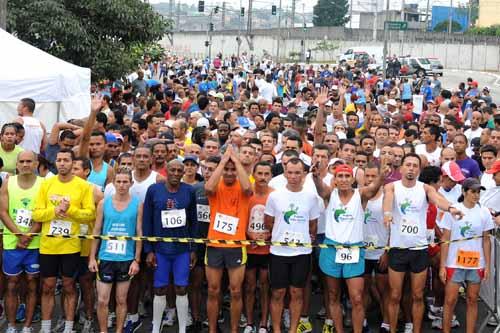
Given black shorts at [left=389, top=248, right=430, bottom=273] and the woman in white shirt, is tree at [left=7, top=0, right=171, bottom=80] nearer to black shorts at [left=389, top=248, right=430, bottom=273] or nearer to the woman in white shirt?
black shorts at [left=389, top=248, right=430, bottom=273]

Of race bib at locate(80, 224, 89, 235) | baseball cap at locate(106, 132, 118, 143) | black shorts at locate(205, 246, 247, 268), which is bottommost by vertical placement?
black shorts at locate(205, 246, 247, 268)

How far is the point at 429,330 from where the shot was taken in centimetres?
900

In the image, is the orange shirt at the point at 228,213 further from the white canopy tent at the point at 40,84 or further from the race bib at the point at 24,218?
the white canopy tent at the point at 40,84

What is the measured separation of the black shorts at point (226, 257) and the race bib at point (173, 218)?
0.38 metres

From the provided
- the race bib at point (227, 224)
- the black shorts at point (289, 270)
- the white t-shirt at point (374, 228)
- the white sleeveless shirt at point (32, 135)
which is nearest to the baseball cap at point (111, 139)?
the white sleeveless shirt at point (32, 135)

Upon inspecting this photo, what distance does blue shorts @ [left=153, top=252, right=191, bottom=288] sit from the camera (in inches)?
321

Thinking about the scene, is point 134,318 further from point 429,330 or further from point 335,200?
point 429,330

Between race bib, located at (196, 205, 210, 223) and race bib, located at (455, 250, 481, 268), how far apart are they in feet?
8.09

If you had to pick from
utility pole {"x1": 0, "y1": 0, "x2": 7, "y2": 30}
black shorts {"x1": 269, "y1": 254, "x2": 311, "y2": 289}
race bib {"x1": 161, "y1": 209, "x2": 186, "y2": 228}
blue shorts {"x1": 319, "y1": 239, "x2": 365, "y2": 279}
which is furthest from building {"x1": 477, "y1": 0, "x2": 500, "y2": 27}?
race bib {"x1": 161, "y1": 209, "x2": 186, "y2": 228}

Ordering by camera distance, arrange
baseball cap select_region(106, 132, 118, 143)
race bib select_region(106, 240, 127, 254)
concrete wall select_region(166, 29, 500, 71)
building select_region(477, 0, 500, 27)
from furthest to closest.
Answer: building select_region(477, 0, 500, 27), concrete wall select_region(166, 29, 500, 71), baseball cap select_region(106, 132, 118, 143), race bib select_region(106, 240, 127, 254)

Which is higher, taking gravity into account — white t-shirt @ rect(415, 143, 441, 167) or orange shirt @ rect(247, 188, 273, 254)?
white t-shirt @ rect(415, 143, 441, 167)

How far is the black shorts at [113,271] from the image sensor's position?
805cm

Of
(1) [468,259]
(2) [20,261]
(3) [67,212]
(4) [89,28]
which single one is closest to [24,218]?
(2) [20,261]

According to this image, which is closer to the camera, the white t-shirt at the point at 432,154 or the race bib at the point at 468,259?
the race bib at the point at 468,259
